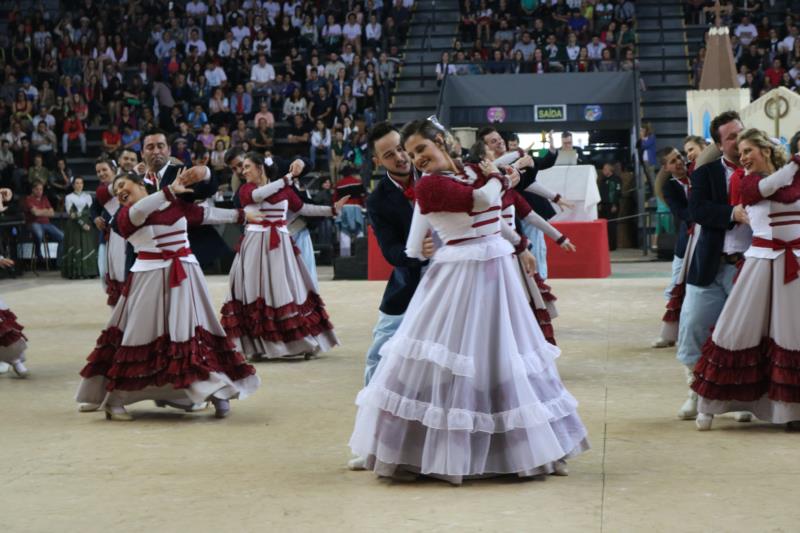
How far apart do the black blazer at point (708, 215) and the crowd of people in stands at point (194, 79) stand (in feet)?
52.1

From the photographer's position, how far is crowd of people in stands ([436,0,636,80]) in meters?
25.5

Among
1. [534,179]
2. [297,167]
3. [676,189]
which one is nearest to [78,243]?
[297,167]

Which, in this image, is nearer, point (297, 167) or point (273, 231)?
point (297, 167)

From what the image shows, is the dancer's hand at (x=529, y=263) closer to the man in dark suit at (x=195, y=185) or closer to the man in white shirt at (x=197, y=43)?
the man in dark suit at (x=195, y=185)

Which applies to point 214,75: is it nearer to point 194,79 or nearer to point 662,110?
point 194,79

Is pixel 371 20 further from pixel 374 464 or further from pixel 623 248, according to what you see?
pixel 374 464

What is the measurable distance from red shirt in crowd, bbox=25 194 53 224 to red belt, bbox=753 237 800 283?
670 inches

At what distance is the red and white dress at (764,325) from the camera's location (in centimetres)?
672

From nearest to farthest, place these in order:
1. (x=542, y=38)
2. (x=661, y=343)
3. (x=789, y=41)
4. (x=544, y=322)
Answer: (x=544, y=322) < (x=661, y=343) < (x=789, y=41) < (x=542, y=38)

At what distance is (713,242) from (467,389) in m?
2.23

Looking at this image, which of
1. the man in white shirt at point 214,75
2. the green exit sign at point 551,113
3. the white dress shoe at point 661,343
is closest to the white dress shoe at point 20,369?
the white dress shoe at point 661,343

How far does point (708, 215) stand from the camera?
7.18 m

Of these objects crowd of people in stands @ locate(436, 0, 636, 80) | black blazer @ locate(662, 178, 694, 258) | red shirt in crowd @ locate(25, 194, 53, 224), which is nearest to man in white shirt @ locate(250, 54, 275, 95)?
crowd of people in stands @ locate(436, 0, 636, 80)

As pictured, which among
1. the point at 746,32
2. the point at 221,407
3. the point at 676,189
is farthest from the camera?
the point at 746,32
